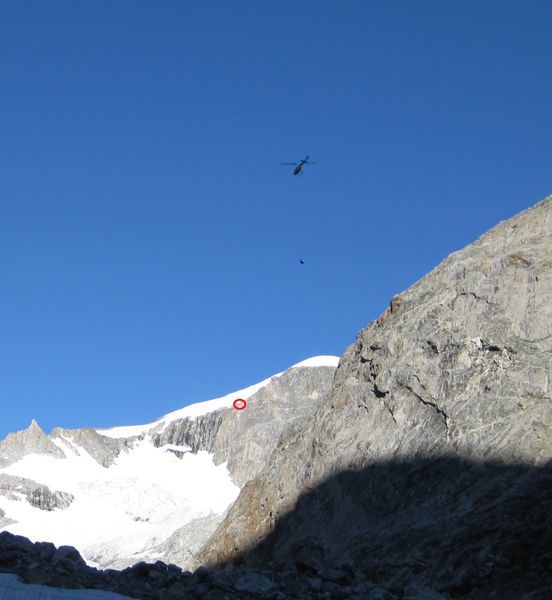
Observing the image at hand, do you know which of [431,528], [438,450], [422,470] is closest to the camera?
[431,528]

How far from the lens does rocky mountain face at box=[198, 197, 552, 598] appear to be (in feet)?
93.4

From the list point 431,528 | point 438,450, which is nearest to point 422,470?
point 438,450

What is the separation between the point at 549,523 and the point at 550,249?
47.3 feet

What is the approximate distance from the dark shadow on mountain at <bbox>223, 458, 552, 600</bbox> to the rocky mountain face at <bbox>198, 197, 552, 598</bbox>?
59 millimetres

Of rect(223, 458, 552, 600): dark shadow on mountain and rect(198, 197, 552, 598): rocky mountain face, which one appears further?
rect(198, 197, 552, 598): rocky mountain face

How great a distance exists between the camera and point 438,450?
117 ft

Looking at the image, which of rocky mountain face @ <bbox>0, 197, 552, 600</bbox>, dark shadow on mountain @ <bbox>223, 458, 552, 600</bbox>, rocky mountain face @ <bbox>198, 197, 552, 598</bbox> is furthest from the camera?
rocky mountain face @ <bbox>198, 197, 552, 598</bbox>

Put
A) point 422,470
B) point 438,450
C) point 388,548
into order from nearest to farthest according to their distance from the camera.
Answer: point 388,548, point 422,470, point 438,450

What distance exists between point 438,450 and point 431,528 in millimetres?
5238

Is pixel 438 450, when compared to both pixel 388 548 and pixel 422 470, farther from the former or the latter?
pixel 388 548

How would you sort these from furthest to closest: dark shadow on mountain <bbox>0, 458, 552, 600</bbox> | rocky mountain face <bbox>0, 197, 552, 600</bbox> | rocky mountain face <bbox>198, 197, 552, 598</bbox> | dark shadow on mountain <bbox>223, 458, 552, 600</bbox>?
rocky mountain face <bbox>198, 197, 552, 598</bbox> → dark shadow on mountain <bbox>223, 458, 552, 600</bbox> → rocky mountain face <bbox>0, 197, 552, 600</bbox> → dark shadow on mountain <bbox>0, 458, 552, 600</bbox>

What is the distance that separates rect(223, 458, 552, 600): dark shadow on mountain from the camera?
26234 millimetres

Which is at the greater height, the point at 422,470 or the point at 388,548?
the point at 422,470

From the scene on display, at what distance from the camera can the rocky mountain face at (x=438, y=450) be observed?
28469mm
